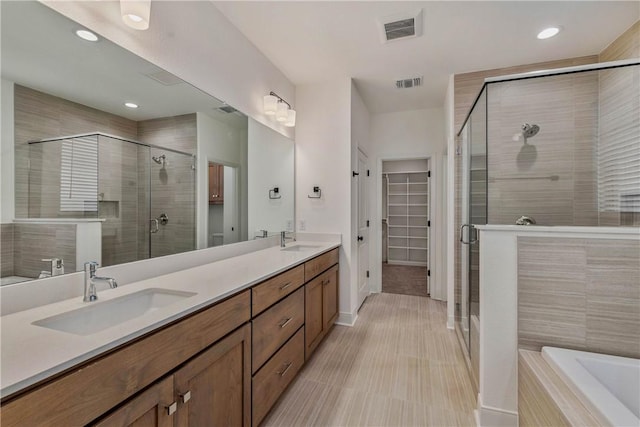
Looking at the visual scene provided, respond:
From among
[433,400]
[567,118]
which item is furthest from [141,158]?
[567,118]

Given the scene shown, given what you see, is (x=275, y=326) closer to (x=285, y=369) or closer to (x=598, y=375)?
(x=285, y=369)

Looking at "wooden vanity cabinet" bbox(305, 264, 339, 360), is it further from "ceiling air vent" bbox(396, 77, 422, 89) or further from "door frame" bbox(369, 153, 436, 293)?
"ceiling air vent" bbox(396, 77, 422, 89)

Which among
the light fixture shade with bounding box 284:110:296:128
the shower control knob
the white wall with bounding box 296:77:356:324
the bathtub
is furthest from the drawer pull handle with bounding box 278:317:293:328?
the light fixture shade with bounding box 284:110:296:128

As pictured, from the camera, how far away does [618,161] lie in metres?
2.16

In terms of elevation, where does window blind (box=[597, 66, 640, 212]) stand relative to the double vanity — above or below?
above

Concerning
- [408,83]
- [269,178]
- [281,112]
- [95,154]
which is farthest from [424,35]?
[95,154]

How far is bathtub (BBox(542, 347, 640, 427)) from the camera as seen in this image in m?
1.11

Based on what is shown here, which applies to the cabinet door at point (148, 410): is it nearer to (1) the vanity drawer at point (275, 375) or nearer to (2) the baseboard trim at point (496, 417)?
(1) the vanity drawer at point (275, 375)

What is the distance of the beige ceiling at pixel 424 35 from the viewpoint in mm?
1966

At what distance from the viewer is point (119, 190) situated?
1.37 m

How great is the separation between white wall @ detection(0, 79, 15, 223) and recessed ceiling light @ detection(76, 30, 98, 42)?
14.6 inches

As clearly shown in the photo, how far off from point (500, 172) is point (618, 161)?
84 cm

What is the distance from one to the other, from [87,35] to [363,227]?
3.10 metres

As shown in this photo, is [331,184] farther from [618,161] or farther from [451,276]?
[618,161]
